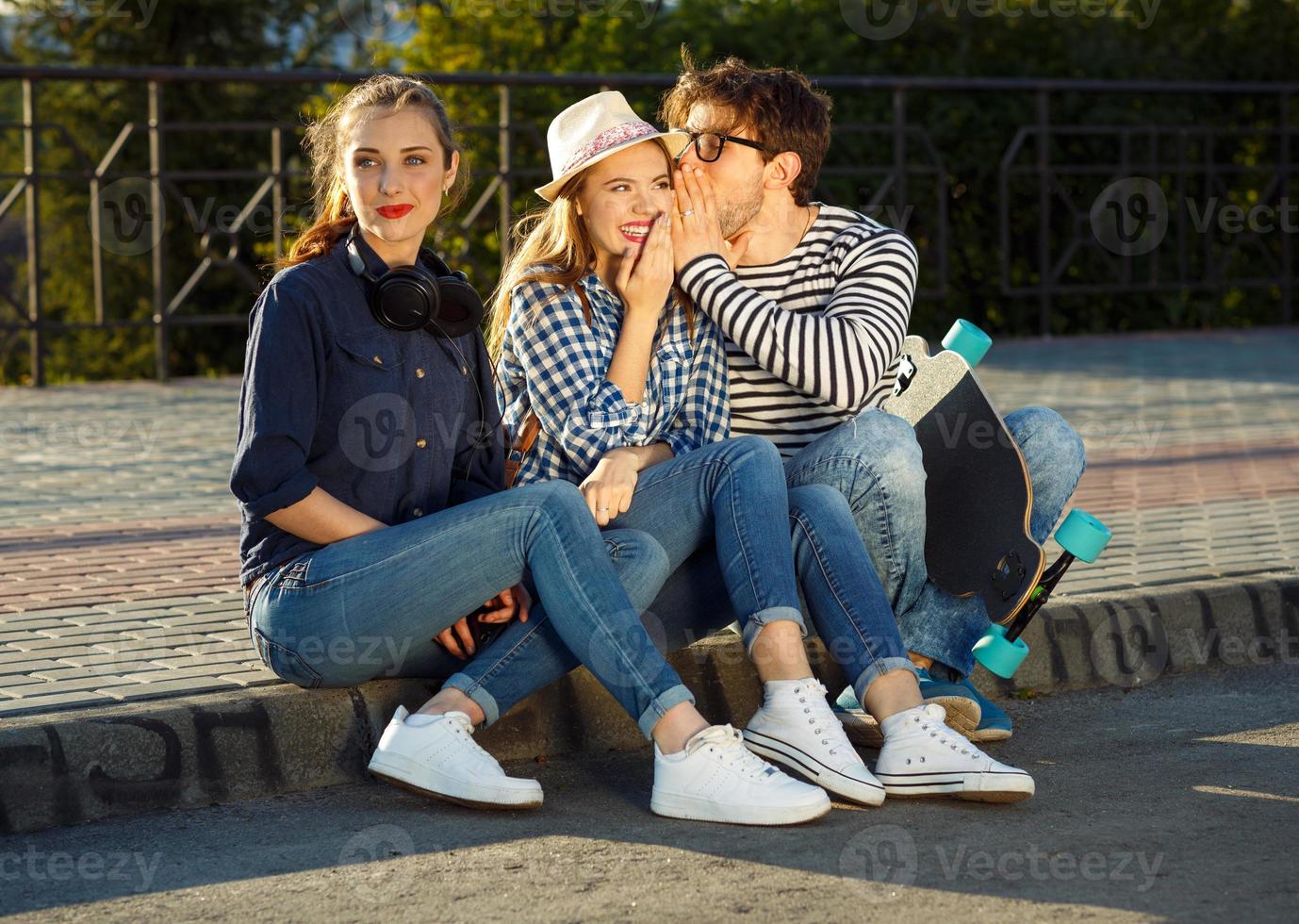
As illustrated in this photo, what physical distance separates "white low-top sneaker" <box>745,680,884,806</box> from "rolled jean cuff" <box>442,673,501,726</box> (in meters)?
0.52

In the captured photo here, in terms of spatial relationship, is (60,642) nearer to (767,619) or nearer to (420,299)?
(420,299)

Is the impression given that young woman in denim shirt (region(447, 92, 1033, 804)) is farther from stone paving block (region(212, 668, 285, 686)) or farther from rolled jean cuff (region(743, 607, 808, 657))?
stone paving block (region(212, 668, 285, 686))

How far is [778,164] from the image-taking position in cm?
409

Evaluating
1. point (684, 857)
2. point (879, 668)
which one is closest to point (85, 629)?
point (684, 857)

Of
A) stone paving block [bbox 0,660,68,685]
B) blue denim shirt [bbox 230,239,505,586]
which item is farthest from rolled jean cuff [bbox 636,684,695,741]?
stone paving block [bbox 0,660,68,685]

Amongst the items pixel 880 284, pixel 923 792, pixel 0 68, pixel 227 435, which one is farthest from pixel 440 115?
pixel 0 68

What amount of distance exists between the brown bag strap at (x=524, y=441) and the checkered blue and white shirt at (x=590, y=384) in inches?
0.5

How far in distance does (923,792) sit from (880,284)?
1.17m

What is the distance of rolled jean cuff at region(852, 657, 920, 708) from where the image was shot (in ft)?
11.7

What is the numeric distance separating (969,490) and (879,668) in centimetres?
60

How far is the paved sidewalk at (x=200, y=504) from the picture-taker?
4074 mm

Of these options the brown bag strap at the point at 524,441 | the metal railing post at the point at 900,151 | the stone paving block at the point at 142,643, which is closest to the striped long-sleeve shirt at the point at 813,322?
the brown bag strap at the point at 524,441

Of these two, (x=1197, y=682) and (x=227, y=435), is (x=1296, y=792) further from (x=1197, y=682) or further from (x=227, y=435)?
(x=227, y=435)

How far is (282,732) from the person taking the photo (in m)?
3.61
